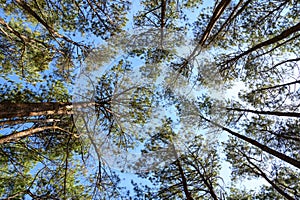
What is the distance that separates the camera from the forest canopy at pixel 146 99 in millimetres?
3869

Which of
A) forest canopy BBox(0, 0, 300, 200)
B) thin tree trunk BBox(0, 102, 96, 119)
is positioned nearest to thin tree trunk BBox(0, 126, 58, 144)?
forest canopy BBox(0, 0, 300, 200)

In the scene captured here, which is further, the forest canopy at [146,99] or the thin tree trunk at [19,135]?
the thin tree trunk at [19,135]

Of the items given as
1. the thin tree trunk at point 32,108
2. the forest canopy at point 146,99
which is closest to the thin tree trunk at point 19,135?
the forest canopy at point 146,99

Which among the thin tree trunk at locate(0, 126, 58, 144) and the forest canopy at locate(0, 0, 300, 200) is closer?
the forest canopy at locate(0, 0, 300, 200)

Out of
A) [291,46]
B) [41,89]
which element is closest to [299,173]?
[291,46]

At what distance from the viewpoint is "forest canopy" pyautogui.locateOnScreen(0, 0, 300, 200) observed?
387cm

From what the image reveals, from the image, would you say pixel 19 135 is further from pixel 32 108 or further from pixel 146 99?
pixel 146 99

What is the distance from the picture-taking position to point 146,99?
4141 mm

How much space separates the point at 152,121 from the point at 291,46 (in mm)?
4633

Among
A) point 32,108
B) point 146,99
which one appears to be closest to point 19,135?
point 32,108

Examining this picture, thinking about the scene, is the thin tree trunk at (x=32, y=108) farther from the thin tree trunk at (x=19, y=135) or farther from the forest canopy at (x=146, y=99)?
the thin tree trunk at (x=19, y=135)

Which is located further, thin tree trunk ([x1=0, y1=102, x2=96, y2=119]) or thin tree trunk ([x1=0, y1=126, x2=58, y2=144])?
thin tree trunk ([x1=0, y1=126, x2=58, y2=144])

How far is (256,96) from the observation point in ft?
22.9

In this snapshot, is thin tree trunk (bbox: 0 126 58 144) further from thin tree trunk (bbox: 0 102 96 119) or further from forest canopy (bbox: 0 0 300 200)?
thin tree trunk (bbox: 0 102 96 119)
